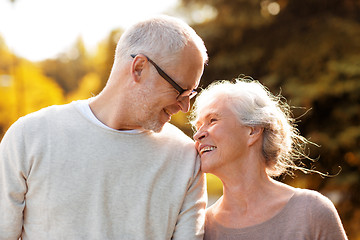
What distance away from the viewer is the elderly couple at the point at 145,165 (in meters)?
2.12

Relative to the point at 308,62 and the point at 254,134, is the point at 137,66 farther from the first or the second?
the point at 308,62

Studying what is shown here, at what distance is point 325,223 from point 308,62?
6.36 meters

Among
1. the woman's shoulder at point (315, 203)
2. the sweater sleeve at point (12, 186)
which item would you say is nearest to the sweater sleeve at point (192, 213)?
the woman's shoulder at point (315, 203)

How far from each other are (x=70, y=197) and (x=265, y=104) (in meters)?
1.20

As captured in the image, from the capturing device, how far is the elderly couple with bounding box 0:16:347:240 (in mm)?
2115

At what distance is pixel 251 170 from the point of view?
2531 millimetres

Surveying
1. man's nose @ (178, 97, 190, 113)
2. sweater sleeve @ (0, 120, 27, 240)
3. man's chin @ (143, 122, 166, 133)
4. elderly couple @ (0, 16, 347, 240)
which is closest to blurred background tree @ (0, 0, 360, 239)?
elderly couple @ (0, 16, 347, 240)

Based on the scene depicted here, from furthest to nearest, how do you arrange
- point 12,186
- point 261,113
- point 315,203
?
point 261,113, point 315,203, point 12,186

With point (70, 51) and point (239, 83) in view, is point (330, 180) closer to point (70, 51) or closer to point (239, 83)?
point (239, 83)

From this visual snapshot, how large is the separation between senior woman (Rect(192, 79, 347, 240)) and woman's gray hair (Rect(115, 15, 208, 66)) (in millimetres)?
387

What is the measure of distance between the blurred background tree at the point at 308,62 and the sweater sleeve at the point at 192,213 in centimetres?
595

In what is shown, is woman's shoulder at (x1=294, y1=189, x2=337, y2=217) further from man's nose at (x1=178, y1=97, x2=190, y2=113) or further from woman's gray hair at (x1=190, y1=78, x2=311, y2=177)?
man's nose at (x1=178, y1=97, x2=190, y2=113)

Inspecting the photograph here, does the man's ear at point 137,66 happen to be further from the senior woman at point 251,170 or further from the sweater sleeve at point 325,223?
the sweater sleeve at point 325,223

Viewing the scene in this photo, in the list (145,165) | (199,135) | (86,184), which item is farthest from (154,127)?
(86,184)
